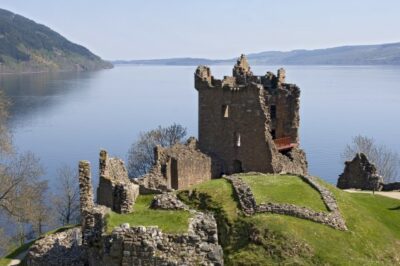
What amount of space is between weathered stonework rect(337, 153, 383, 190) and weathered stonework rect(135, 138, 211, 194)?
1046cm

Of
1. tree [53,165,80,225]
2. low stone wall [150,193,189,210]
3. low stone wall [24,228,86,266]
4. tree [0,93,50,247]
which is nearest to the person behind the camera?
low stone wall [150,193,189,210]

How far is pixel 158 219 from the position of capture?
59.9 feet

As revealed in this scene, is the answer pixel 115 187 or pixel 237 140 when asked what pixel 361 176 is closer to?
pixel 237 140

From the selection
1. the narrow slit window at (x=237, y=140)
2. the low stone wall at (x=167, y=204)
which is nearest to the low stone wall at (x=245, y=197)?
the low stone wall at (x=167, y=204)

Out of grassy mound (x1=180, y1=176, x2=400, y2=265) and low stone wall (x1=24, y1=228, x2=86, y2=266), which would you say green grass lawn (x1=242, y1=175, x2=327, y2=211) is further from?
low stone wall (x1=24, y1=228, x2=86, y2=266)

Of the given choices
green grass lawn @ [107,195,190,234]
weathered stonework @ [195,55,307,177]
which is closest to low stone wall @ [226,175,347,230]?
green grass lawn @ [107,195,190,234]

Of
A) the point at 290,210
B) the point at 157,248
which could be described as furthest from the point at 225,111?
the point at 157,248

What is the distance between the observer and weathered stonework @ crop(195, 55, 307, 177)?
39.8 m

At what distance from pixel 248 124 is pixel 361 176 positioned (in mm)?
9035

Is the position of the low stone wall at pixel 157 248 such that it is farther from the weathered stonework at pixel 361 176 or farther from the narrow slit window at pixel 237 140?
the weathered stonework at pixel 361 176

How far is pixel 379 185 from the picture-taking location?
1585 inches

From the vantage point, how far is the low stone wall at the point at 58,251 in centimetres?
2156

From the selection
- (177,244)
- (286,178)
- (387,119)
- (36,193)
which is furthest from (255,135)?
(387,119)

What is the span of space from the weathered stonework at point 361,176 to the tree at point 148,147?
1177 inches
